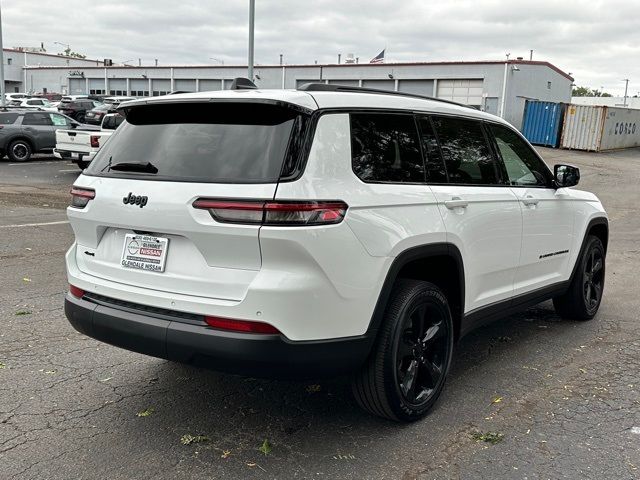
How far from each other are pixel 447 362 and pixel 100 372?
2343 mm

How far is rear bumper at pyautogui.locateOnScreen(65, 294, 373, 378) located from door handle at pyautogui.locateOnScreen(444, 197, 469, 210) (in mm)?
A: 1037

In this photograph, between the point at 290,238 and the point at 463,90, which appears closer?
the point at 290,238

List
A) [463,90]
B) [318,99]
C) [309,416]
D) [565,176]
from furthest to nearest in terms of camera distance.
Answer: [463,90]
[565,176]
[309,416]
[318,99]

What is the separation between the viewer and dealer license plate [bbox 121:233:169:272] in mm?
3184

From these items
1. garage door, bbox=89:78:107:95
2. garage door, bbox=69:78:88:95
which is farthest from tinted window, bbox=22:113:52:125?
garage door, bbox=69:78:88:95

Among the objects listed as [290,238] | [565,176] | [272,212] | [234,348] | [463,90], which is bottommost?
[234,348]

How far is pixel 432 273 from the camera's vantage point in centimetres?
388

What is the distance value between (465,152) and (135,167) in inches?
84.6

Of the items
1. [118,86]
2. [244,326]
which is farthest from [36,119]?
[118,86]

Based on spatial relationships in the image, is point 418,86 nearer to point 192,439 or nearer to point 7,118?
point 7,118

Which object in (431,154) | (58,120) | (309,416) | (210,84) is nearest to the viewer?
(309,416)

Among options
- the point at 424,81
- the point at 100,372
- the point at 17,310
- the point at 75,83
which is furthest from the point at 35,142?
the point at 75,83

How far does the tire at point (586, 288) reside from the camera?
557cm

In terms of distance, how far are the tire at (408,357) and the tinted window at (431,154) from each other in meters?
0.68
